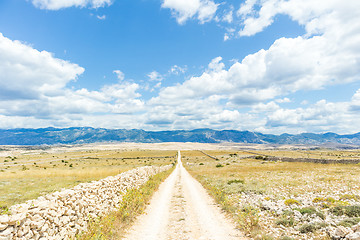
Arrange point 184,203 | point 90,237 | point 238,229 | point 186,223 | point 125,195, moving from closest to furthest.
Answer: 1. point 90,237
2. point 238,229
3. point 186,223
4. point 125,195
5. point 184,203

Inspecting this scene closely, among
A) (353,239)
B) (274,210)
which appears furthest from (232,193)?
(353,239)

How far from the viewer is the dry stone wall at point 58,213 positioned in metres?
7.02

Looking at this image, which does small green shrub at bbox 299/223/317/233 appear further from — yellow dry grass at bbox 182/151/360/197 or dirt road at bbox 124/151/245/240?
yellow dry grass at bbox 182/151/360/197

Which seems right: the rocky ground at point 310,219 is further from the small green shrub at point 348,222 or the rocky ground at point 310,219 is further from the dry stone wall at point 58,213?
the dry stone wall at point 58,213

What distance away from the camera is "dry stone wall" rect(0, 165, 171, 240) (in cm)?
702

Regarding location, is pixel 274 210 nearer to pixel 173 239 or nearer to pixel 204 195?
pixel 173 239

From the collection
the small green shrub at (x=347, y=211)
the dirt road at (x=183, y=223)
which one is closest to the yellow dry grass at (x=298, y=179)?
the small green shrub at (x=347, y=211)

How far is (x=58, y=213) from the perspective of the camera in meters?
9.22

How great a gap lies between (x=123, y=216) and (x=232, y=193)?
506 inches

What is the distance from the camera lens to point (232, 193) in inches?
852

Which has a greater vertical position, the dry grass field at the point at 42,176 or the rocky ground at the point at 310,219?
the rocky ground at the point at 310,219

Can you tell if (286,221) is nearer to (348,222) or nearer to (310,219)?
(310,219)

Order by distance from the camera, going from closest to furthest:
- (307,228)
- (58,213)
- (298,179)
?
(58,213) < (307,228) < (298,179)

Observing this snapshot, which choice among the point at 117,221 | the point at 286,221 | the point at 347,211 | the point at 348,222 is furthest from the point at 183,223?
the point at 347,211
